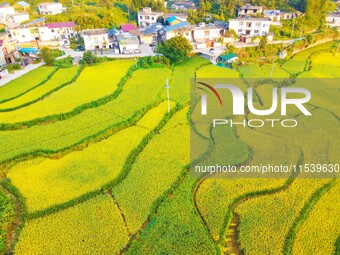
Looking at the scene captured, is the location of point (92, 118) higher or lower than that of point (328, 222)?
higher

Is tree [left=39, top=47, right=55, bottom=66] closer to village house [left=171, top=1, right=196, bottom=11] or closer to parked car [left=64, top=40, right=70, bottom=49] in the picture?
parked car [left=64, top=40, right=70, bottom=49]

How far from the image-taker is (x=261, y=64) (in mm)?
41812

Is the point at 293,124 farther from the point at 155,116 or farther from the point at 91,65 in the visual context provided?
the point at 91,65

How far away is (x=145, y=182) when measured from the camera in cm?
1764

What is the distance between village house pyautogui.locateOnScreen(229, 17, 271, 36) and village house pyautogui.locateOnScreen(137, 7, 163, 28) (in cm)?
1722

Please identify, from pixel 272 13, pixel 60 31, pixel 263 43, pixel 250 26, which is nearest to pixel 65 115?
pixel 60 31

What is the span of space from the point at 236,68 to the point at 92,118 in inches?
902

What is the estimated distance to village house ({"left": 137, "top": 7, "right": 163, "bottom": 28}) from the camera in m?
59.2

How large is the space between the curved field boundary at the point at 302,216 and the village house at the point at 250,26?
124ft

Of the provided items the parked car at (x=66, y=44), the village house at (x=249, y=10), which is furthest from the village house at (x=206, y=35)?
the parked car at (x=66, y=44)

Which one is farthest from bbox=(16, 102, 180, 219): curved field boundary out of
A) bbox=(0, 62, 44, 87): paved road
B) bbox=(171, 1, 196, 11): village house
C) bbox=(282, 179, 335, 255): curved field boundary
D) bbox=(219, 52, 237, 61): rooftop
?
bbox=(171, 1, 196, 11): village house

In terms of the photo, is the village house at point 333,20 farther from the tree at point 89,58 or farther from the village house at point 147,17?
the tree at point 89,58

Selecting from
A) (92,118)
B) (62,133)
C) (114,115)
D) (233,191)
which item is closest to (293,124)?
(233,191)

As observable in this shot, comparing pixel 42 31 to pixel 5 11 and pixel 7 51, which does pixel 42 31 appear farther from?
pixel 5 11
